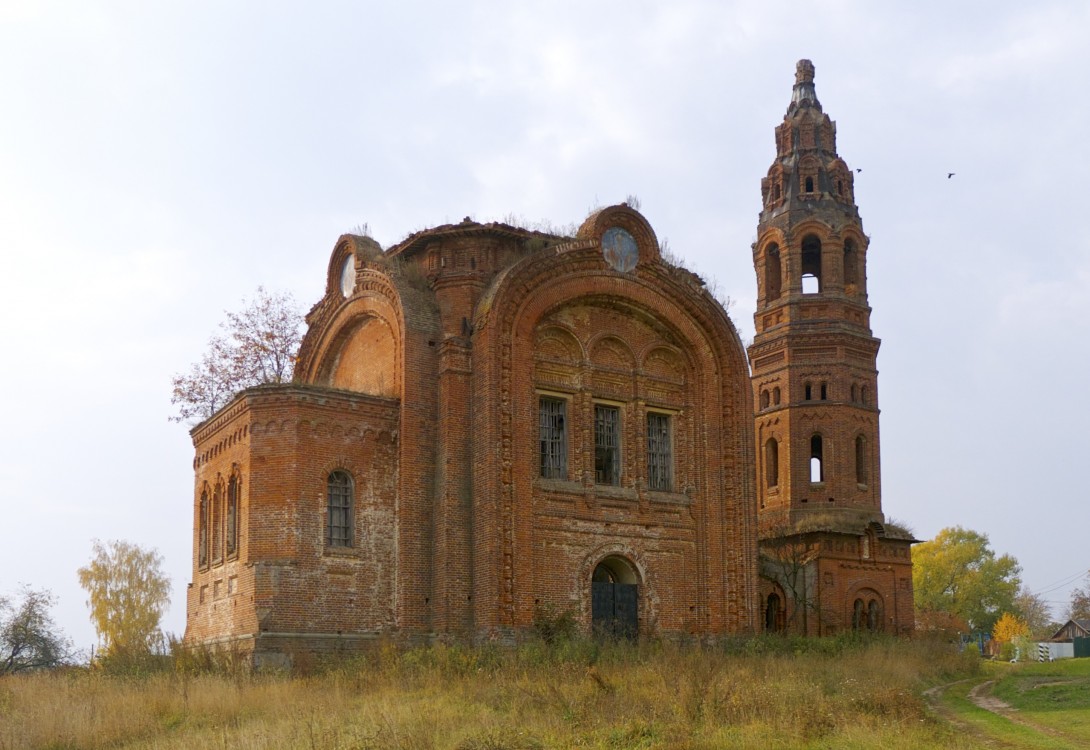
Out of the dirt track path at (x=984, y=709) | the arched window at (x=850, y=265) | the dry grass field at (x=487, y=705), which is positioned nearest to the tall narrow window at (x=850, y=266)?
the arched window at (x=850, y=265)

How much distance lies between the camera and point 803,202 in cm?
3478

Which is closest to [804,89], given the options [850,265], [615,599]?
[850,265]

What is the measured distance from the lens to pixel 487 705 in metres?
15.3

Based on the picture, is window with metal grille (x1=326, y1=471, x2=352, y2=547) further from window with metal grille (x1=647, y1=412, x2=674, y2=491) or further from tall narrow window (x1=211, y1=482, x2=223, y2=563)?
window with metal grille (x1=647, y1=412, x2=674, y2=491)

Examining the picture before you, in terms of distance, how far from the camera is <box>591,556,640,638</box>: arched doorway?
23.2 m

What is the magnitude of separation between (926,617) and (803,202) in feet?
85.6

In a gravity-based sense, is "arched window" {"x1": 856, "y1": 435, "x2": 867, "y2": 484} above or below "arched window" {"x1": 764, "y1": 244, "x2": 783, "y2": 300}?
below

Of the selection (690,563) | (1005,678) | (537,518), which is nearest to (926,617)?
(1005,678)

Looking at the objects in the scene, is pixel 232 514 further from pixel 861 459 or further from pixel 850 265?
pixel 850 265

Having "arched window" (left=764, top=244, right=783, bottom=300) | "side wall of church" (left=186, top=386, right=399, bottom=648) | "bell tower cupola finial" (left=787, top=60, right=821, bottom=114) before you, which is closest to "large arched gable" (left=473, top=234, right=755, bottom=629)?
"side wall of church" (left=186, top=386, right=399, bottom=648)

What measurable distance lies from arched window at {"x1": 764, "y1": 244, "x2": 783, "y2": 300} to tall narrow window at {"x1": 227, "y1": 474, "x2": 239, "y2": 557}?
59.3 ft

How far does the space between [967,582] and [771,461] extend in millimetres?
30484

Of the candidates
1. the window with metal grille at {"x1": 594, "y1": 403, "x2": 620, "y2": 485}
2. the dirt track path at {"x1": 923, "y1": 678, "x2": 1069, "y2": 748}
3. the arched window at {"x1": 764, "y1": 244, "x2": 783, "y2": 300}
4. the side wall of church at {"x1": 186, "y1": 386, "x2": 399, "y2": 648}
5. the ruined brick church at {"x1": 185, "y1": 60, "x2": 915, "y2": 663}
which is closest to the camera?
the dirt track path at {"x1": 923, "y1": 678, "x2": 1069, "y2": 748}

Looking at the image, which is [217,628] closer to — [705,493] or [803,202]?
[705,493]
